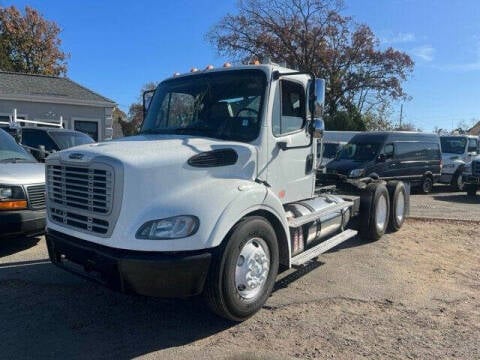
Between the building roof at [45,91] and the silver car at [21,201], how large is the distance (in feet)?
52.7

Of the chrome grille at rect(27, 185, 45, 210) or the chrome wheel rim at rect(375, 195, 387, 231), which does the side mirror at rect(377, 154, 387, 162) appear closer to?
the chrome wheel rim at rect(375, 195, 387, 231)

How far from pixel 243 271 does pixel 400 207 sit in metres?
5.74

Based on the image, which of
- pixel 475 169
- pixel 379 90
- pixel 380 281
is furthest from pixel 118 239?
pixel 379 90

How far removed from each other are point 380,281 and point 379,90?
3126cm

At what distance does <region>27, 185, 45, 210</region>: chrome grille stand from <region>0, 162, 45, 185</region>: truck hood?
85 mm

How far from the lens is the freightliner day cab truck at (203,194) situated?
3.89 m

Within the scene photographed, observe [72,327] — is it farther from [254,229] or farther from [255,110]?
[255,110]

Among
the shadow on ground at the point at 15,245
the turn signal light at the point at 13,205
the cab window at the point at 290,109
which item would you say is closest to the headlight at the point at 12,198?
the turn signal light at the point at 13,205

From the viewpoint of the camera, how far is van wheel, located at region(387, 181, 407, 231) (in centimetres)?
888

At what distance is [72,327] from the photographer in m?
4.38

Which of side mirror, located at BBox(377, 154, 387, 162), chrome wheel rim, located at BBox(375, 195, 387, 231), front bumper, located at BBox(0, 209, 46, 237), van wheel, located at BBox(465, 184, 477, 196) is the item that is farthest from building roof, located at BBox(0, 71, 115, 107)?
chrome wheel rim, located at BBox(375, 195, 387, 231)

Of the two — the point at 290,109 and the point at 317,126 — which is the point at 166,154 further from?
the point at 317,126

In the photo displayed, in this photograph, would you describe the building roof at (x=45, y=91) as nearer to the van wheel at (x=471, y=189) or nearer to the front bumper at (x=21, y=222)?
the van wheel at (x=471, y=189)

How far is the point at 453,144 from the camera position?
66.3ft
